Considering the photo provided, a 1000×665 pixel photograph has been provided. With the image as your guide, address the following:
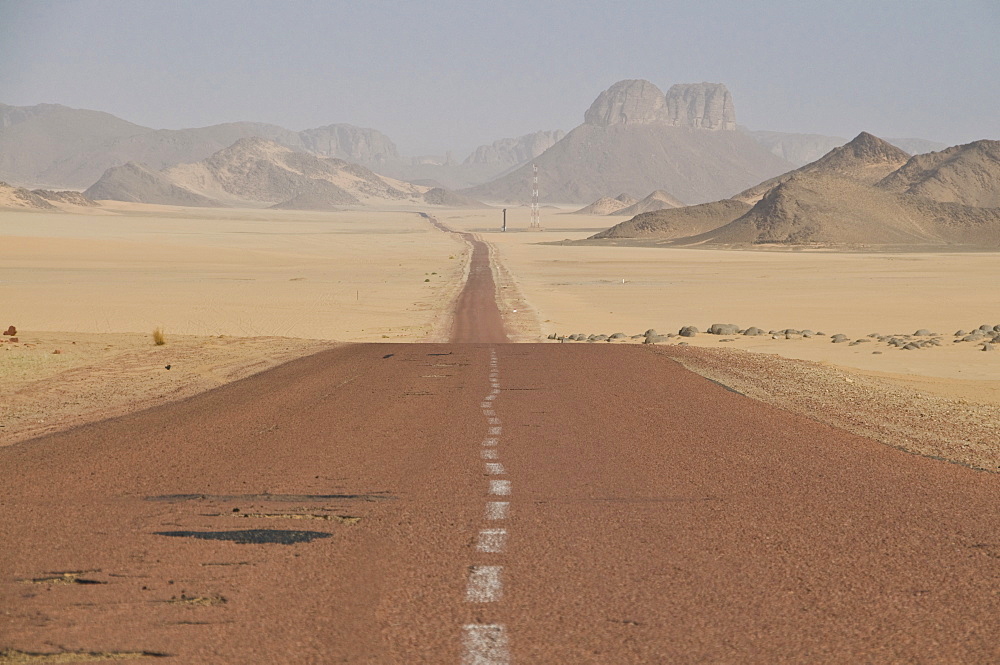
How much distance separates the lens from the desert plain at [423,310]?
61.4 ft

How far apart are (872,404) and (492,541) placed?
983 centimetres

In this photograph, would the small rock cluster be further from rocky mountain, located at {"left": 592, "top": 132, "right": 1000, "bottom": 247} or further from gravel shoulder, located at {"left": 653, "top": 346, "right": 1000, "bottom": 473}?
rocky mountain, located at {"left": 592, "top": 132, "right": 1000, "bottom": 247}

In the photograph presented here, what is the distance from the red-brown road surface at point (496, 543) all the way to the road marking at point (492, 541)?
2 cm

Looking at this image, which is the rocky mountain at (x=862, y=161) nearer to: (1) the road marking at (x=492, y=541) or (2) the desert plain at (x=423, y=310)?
(2) the desert plain at (x=423, y=310)

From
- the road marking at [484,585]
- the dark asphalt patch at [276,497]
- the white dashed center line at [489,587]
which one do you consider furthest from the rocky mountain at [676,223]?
the road marking at [484,585]

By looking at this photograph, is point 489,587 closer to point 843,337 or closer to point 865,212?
point 843,337

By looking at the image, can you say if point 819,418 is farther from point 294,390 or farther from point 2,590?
point 2,590

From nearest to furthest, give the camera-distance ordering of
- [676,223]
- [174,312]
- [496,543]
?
[496,543]
[174,312]
[676,223]

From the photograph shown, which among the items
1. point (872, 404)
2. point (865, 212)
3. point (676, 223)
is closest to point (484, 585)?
point (872, 404)

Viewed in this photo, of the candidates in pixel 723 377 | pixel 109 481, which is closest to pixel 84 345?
pixel 723 377

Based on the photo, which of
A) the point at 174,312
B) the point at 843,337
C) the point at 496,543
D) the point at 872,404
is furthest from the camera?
the point at 174,312

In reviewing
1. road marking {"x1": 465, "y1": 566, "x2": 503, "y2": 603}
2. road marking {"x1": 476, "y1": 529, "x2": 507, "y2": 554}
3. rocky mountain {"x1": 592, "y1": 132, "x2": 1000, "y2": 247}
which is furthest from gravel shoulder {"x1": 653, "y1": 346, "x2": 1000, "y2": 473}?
rocky mountain {"x1": 592, "y1": 132, "x2": 1000, "y2": 247}

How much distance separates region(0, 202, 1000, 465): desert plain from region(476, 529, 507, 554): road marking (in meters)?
5.90

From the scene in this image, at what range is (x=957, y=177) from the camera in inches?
6501
